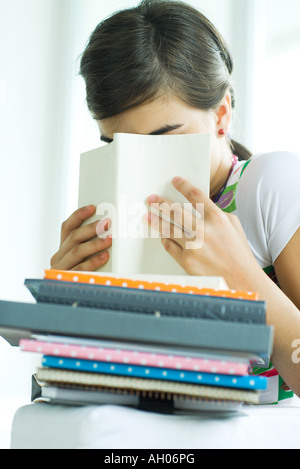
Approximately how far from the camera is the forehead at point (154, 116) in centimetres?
86

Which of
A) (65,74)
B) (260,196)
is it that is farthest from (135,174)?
(65,74)

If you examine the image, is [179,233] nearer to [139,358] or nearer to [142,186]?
[142,186]

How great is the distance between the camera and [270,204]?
86 centimetres

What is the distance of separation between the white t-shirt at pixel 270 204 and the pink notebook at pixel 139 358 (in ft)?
1.42

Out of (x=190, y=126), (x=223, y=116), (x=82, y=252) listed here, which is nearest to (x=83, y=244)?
(x=82, y=252)

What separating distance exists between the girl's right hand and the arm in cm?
9

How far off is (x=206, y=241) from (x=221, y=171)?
1.04 feet

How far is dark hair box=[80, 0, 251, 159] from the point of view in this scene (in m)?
0.88

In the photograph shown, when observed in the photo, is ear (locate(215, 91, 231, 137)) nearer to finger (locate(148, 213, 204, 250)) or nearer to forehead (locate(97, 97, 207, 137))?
forehead (locate(97, 97, 207, 137))

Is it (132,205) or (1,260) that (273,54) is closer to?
(1,260)

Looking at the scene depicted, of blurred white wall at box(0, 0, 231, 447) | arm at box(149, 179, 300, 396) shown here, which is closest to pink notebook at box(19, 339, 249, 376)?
arm at box(149, 179, 300, 396)

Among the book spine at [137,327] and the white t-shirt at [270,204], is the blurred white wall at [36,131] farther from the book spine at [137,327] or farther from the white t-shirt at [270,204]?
the book spine at [137,327]
